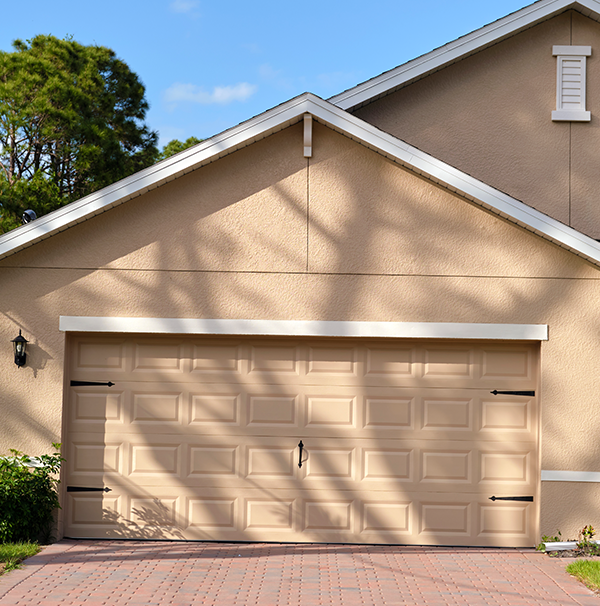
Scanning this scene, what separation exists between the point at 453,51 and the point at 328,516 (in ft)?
21.6

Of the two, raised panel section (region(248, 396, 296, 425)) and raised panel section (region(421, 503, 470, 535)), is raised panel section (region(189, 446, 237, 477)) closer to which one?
raised panel section (region(248, 396, 296, 425))

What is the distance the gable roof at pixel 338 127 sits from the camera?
7664 mm

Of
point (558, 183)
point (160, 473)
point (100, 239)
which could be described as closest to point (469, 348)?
point (558, 183)

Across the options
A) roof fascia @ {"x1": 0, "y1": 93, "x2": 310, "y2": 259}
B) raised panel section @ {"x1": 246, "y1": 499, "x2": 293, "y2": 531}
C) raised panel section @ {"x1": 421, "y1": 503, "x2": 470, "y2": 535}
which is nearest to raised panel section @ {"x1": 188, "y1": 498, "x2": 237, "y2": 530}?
raised panel section @ {"x1": 246, "y1": 499, "x2": 293, "y2": 531}

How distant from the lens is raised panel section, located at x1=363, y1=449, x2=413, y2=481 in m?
8.01

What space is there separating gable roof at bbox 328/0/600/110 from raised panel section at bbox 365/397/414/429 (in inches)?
169

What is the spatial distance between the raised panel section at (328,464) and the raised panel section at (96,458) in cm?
225

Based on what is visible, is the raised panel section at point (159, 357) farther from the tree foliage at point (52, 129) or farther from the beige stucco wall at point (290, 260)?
the tree foliage at point (52, 129)

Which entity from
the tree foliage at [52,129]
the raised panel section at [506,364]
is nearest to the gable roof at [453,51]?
the raised panel section at [506,364]

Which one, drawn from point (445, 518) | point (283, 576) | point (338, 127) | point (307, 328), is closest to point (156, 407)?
point (307, 328)

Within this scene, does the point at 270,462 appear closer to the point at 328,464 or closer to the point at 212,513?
the point at 328,464

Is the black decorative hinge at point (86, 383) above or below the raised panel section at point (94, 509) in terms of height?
above

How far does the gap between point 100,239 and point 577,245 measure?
5.44m

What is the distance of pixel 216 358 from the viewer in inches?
320
